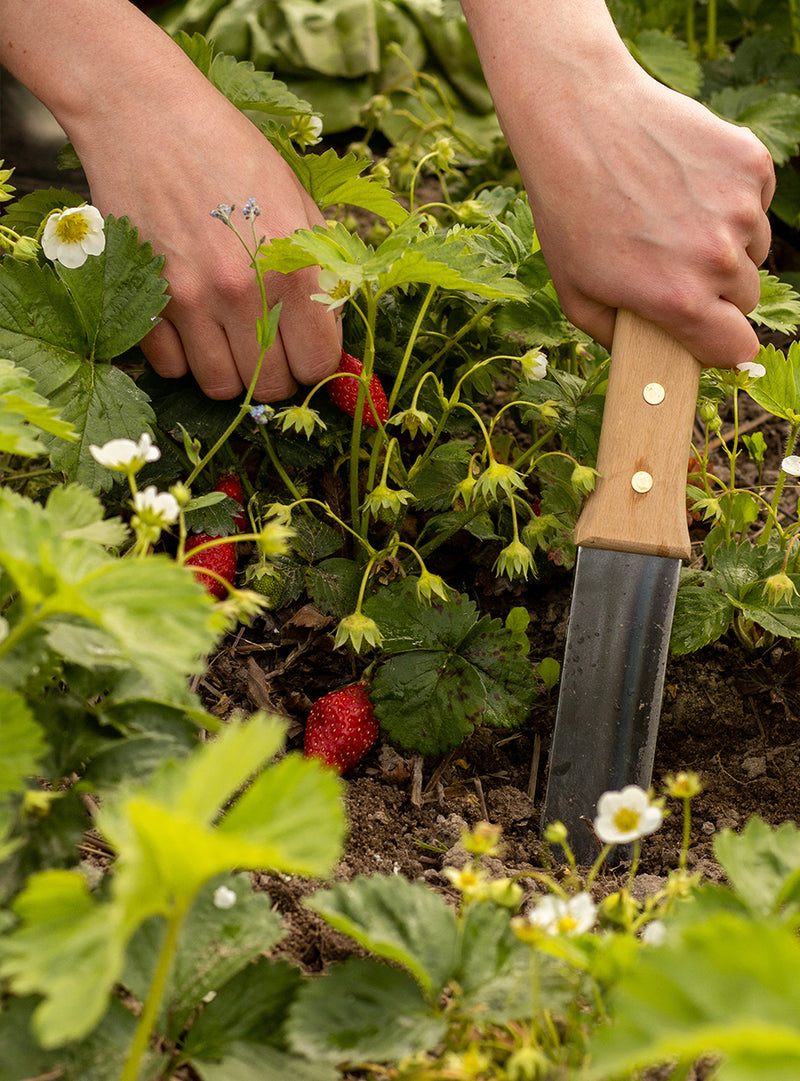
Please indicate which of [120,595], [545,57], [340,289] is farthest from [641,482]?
[120,595]

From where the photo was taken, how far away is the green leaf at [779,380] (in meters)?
1.26

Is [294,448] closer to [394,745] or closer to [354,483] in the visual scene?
[354,483]

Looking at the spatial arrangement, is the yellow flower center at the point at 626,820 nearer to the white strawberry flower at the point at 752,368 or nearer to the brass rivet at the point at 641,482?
the brass rivet at the point at 641,482

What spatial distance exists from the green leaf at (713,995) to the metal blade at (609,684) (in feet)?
1.99

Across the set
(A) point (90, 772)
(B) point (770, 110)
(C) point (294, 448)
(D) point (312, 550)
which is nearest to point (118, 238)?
(C) point (294, 448)

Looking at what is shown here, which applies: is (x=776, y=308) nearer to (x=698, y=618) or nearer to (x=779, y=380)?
(x=779, y=380)

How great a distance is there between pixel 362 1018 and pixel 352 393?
0.82 m

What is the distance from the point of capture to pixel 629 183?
111cm

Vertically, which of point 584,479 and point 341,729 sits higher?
point 584,479

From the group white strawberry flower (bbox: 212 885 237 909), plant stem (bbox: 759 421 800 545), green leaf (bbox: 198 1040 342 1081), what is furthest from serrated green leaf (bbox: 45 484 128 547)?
plant stem (bbox: 759 421 800 545)

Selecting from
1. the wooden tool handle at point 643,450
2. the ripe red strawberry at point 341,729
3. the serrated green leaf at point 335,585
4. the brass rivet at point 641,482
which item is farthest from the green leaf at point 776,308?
the ripe red strawberry at point 341,729

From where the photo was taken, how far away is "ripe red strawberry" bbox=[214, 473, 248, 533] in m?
1.33

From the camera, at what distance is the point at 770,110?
196 cm

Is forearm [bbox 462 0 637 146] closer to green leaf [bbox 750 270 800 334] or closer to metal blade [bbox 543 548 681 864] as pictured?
green leaf [bbox 750 270 800 334]
